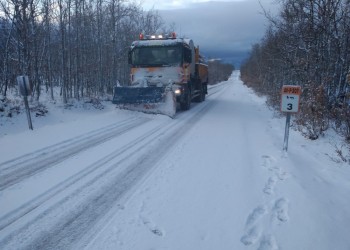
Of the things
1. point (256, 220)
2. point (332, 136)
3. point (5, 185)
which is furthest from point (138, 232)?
point (332, 136)

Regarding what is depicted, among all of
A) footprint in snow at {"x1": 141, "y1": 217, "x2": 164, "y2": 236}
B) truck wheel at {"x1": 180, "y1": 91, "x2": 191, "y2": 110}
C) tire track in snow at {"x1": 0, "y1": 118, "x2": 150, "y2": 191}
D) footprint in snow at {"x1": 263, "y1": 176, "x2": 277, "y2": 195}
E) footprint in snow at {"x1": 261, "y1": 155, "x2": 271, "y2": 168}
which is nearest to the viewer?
footprint in snow at {"x1": 141, "y1": 217, "x2": 164, "y2": 236}

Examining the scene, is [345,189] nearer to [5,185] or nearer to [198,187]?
[198,187]

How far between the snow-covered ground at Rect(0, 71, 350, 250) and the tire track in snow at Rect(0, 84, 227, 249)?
0.01 m

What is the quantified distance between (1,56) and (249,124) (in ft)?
42.0

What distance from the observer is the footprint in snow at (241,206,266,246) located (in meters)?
3.66

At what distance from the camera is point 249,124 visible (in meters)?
11.8

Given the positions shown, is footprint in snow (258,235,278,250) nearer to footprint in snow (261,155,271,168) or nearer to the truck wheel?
footprint in snow (261,155,271,168)

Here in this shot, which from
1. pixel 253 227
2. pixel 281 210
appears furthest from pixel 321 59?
pixel 253 227

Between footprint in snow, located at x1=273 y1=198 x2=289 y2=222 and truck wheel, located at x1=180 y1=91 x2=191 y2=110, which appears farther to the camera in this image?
truck wheel, located at x1=180 y1=91 x2=191 y2=110

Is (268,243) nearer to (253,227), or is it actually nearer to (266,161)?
(253,227)

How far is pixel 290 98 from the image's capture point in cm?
736

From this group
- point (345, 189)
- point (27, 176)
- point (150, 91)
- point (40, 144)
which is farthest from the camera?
point (150, 91)

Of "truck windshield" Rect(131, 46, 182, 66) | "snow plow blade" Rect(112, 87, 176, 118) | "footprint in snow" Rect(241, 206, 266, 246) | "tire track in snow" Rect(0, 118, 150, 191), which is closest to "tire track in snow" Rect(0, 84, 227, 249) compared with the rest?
"tire track in snow" Rect(0, 118, 150, 191)

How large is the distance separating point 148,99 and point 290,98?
7381 millimetres
